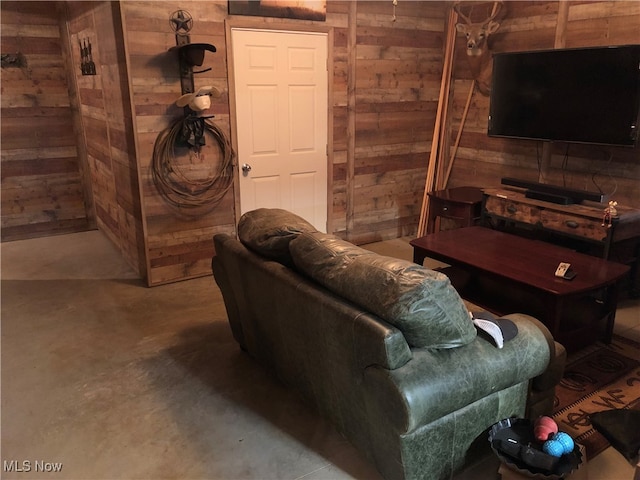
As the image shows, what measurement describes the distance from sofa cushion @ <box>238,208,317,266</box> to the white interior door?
5.93 feet

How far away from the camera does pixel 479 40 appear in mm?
4660

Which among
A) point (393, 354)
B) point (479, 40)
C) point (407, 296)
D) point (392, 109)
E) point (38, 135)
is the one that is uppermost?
point (479, 40)

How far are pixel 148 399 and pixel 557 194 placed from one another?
10.8ft

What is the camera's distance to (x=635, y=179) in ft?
12.7

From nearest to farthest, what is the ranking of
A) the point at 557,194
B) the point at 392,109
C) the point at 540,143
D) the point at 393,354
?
the point at 393,354, the point at 557,194, the point at 540,143, the point at 392,109

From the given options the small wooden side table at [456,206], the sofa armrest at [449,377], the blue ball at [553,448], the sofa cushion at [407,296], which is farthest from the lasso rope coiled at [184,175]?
the blue ball at [553,448]

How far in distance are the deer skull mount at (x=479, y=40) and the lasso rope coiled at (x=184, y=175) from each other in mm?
2438

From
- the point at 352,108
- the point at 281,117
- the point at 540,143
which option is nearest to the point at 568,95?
the point at 540,143

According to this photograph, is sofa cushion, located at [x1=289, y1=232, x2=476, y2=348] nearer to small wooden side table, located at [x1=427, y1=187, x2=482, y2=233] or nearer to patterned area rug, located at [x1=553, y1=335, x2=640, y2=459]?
patterned area rug, located at [x1=553, y1=335, x2=640, y2=459]

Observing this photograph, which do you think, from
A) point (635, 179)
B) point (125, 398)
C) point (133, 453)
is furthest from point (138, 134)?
point (635, 179)

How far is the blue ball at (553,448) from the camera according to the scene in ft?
6.20

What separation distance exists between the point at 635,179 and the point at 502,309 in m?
1.68

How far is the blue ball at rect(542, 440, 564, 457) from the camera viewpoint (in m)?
1.89

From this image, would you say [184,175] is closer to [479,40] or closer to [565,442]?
[479,40]
